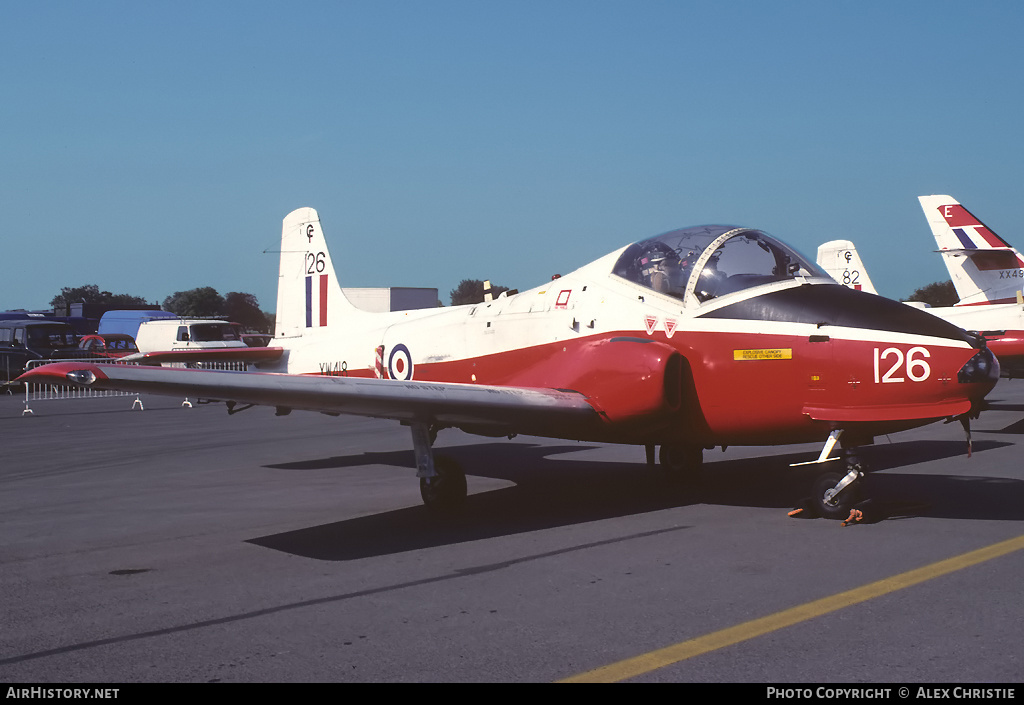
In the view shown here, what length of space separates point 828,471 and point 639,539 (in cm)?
205

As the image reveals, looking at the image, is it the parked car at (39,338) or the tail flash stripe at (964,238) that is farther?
the parked car at (39,338)

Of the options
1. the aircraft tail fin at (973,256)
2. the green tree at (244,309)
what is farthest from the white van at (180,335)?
the green tree at (244,309)

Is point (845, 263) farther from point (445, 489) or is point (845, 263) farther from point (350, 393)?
point (350, 393)

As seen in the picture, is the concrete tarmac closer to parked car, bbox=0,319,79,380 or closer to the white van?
parked car, bbox=0,319,79,380

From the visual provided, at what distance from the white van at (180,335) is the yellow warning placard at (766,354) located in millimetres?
34844

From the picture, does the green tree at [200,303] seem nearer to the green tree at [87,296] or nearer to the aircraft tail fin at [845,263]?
the green tree at [87,296]

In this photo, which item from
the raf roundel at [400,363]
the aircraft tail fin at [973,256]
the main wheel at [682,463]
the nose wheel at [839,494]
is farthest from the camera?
the aircraft tail fin at [973,256]

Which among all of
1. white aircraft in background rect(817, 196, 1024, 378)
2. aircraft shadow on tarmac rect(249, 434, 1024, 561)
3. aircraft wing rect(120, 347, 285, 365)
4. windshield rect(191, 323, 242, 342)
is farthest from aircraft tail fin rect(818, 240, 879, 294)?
windshield rect(191, 323, 242, 342)

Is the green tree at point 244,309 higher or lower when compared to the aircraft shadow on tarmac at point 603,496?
higher

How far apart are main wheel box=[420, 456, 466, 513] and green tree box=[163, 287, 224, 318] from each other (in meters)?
107

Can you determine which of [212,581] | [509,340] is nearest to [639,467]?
[509,340]

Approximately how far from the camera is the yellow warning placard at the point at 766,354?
7270mm

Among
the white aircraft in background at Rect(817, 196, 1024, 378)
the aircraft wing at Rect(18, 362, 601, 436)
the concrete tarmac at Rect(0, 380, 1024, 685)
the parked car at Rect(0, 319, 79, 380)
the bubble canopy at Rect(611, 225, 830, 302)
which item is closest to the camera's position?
the concrete tarmac at Rect(0, 380, 1024, 685)

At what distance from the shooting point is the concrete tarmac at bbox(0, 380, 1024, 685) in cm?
423
